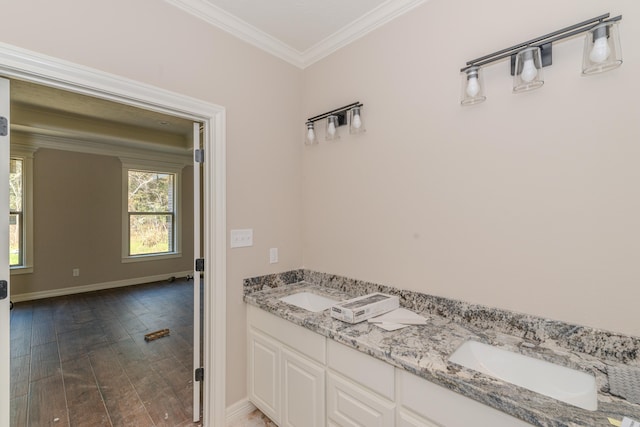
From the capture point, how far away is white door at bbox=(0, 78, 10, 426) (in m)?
1.39

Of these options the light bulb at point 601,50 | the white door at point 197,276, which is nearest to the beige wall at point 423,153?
the light bulb at point 601,50

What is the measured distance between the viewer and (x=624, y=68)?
114 cm

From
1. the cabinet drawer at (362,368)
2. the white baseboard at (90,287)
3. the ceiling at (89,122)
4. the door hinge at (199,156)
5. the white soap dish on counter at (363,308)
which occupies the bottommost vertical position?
the white baseboard at (90,287)

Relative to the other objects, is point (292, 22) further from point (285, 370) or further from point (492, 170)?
point (285, 370)

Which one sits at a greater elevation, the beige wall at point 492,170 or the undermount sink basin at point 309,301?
the beige wall at point 492,170

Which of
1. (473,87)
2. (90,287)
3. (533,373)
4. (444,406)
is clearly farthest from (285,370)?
(90,287)

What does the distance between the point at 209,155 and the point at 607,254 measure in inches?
83.2

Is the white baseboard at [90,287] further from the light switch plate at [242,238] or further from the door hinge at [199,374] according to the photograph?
the light switch plate at [242,238]

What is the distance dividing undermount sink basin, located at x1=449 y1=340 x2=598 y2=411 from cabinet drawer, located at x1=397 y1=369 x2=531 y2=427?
0.50 ft

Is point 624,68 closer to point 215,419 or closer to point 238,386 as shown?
point 238,386

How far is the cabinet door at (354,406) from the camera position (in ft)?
4.22

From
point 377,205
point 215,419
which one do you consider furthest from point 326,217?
point 215,419

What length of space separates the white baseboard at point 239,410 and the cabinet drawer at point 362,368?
3.23 feet

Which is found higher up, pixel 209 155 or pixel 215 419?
pixel 209 155
